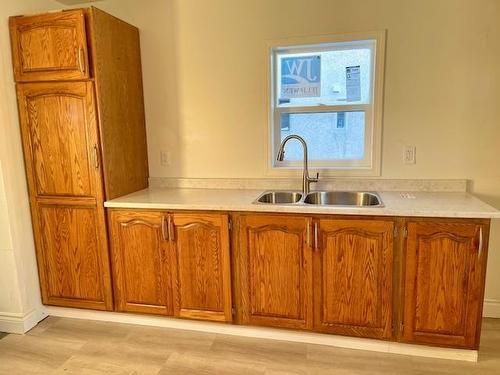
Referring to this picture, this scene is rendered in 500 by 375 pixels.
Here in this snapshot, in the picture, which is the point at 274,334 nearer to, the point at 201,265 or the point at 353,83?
the point at 201,265

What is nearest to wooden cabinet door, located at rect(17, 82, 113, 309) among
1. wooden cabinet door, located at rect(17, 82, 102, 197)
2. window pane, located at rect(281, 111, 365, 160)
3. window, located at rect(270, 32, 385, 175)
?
wooden cabinet door, located at rect(17, 82, 102, 197)

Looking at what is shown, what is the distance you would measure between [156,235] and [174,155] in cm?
76

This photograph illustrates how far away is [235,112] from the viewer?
8.49 ft

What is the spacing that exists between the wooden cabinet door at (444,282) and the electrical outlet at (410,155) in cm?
67

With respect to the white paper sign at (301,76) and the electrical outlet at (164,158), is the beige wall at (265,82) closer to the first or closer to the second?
the electrical outlet at (164,158)

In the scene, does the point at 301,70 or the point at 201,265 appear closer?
the point at 201,265

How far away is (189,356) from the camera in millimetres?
2080

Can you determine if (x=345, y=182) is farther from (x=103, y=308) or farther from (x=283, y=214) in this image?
(x=103, y=308)

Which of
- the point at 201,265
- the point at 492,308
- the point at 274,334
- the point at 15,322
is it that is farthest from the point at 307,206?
the point at 15,322

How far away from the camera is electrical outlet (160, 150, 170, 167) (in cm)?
275

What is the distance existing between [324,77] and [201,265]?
1.58 m

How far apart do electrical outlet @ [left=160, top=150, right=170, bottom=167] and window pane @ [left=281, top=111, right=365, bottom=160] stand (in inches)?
36.3

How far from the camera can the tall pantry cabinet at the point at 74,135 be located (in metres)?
2.17

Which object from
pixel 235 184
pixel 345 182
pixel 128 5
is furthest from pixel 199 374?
pixel 128 5
